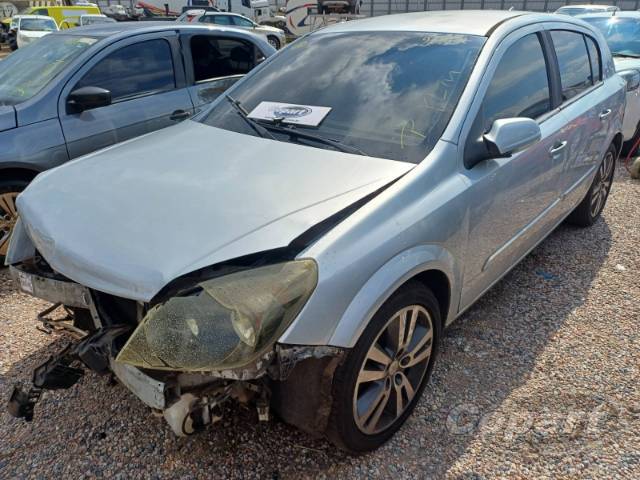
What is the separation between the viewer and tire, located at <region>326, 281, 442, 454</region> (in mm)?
1846

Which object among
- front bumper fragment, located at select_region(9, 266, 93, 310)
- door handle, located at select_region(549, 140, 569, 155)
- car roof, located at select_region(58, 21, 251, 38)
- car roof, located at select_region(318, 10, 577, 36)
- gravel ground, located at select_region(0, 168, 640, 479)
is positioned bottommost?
gravel ground, located at select_region(0, 168, 640, 479)

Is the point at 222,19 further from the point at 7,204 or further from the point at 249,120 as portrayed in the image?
the point at 249,120

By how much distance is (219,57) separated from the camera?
16.1 feet

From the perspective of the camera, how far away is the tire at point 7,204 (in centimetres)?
358

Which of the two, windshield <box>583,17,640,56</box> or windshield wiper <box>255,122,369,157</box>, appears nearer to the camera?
windshield wiper <box>255,122,369,157</box>

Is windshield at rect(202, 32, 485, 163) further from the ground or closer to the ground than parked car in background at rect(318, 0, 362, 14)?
further from the ground

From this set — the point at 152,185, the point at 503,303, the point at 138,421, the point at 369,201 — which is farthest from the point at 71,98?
the point at 503,303

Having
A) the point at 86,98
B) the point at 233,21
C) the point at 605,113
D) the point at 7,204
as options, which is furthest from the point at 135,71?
the point at 233,21

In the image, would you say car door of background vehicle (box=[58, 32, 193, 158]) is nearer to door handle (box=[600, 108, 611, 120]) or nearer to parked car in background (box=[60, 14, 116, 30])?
door handle (box=[600, 108, 611, 120])

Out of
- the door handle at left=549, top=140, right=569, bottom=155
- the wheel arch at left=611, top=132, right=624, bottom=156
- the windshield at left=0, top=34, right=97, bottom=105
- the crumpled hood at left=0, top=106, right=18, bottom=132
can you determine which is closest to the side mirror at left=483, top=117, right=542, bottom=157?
the door handle at left=549, top=140, right=569, bottom=155

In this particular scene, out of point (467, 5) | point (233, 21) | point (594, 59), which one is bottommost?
point (467, 5)

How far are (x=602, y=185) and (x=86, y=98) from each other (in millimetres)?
4336

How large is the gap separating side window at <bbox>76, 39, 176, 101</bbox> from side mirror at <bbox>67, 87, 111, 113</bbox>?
17cm

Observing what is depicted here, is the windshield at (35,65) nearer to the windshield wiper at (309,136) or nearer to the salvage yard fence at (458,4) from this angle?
the windshield wiper at (309,136)
